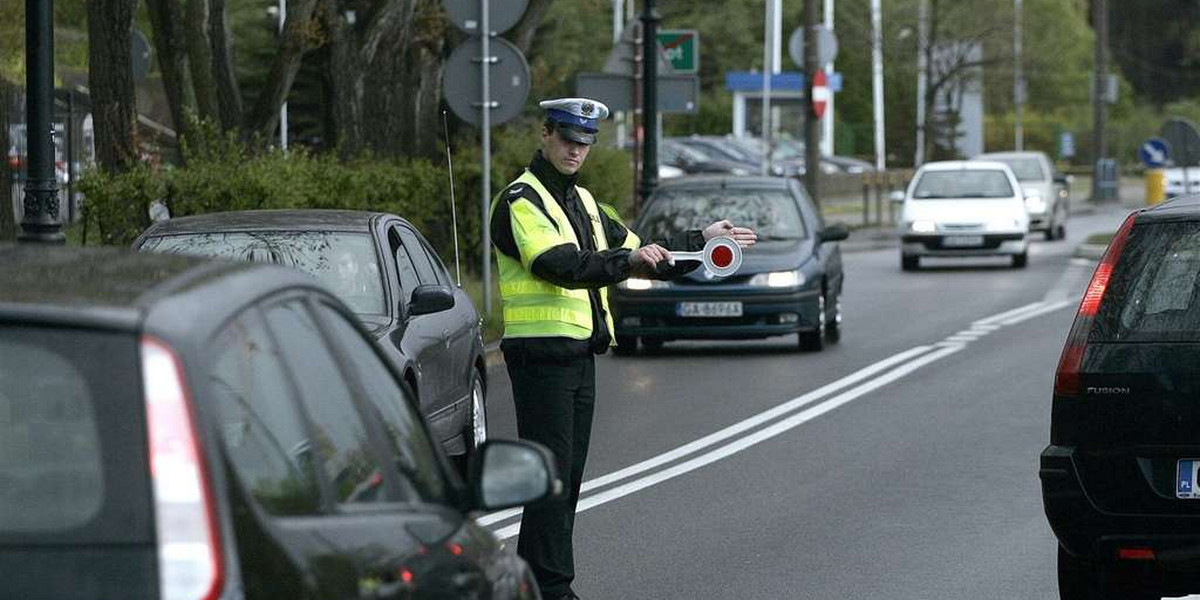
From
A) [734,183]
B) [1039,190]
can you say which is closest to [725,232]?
[734,183]

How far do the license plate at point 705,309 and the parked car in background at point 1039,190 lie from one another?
23.6 m

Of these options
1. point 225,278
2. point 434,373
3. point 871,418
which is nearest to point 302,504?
point 225,278

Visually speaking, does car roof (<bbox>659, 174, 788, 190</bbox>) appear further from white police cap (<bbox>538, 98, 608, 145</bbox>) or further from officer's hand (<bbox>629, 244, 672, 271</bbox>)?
officer's hand (<bbox>629, 244, 672, 271</bbox>)

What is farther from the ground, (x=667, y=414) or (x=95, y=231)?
(x=95, y=231)

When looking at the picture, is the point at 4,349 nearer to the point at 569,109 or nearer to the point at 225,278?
the point at 225,278

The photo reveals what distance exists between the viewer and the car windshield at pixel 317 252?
38.0ft

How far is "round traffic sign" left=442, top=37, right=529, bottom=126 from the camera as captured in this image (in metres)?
19.6

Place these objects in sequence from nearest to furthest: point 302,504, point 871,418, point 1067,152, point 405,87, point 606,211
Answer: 1. point 302,504
2. point 606,211
3. point 871,418
4. point 405,87
5. point 1067,152

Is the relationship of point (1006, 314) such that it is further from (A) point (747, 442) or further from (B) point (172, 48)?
(A) point (747, 442)

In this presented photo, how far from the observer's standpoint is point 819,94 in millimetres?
40750

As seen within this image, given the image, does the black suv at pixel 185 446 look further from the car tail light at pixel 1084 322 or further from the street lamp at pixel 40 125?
the street lamp at pixel 40 125

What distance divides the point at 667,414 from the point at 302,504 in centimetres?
1162

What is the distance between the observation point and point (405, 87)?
26969 millimetres

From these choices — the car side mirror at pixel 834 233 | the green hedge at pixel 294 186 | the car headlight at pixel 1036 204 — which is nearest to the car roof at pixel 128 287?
the green hedge at pixel 294 186
